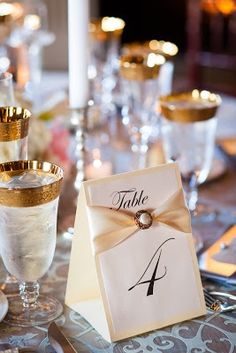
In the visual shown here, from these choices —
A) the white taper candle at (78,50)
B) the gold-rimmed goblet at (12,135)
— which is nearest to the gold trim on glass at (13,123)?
the gold-rimmed goblet at (12,135)

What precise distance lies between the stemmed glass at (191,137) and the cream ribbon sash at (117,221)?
13.5 inches

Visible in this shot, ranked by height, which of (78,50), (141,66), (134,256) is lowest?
(134,256)

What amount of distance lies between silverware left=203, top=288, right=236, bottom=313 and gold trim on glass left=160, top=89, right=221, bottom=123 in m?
0.41

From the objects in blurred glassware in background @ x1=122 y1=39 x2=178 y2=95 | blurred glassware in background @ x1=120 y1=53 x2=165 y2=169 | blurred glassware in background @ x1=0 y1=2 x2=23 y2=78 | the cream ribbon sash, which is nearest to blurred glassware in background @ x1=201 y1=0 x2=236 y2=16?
blurred glassware in background @ x1=0 y1=2 x2=23 y2=78

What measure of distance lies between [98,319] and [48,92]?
181 cm

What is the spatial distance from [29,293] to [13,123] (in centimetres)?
29

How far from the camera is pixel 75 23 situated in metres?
1.33

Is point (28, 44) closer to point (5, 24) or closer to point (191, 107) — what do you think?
point (5, 24)

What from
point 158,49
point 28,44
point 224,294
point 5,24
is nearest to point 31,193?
point 224,294

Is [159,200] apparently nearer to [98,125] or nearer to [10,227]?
[10,227]

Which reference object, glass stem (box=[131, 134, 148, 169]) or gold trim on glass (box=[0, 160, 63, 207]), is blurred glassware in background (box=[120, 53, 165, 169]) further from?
gold trim on glass (box=[0, 160, 63, 207])

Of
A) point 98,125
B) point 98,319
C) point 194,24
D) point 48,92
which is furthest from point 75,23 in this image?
point 194,24

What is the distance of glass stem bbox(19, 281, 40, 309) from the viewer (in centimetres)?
109

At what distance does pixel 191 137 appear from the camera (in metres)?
1.47
